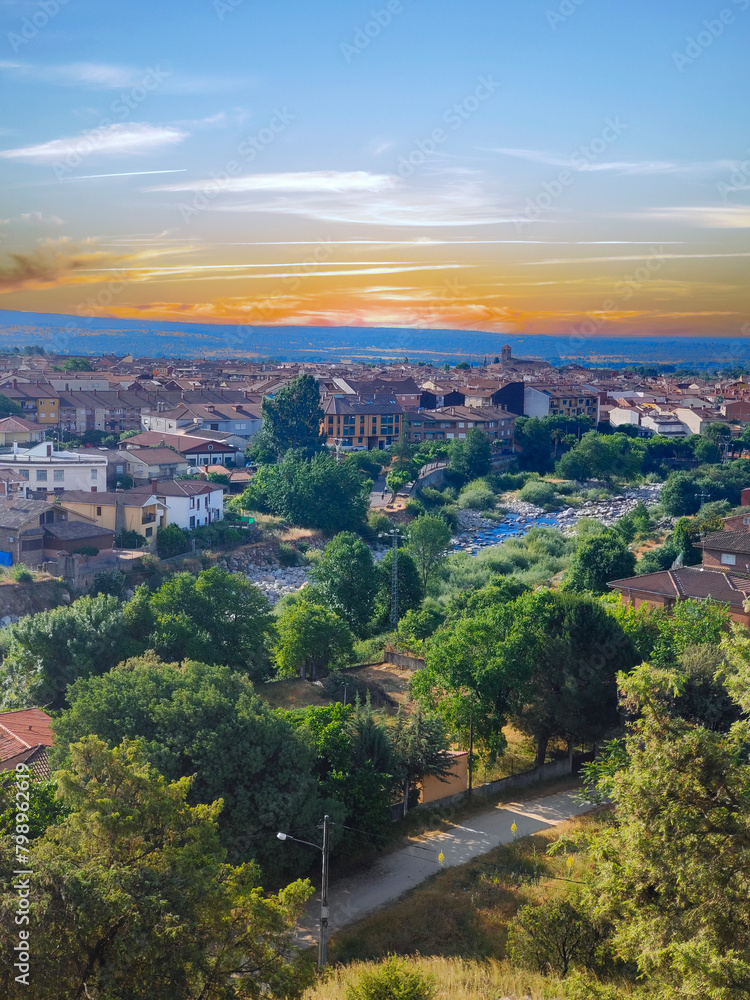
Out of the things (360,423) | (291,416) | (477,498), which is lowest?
(477,498)

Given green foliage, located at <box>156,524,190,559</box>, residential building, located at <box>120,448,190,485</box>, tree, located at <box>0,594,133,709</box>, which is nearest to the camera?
tree, located at <box>0,594,133,709</box>

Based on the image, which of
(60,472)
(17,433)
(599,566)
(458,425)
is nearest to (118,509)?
(60,472)

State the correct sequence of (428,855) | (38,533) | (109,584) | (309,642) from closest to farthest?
(428,855), (309,642), (109,584), (38,533)

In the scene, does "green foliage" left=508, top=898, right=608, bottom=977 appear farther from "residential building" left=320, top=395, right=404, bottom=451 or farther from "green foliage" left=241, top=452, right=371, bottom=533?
"residential building" left=320, top=395, right=404, bottom=451

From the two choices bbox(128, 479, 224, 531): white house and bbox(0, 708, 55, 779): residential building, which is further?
bbox(128, 479, 224, 531): white house

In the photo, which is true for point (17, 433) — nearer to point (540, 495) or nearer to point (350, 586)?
point (350, 586)

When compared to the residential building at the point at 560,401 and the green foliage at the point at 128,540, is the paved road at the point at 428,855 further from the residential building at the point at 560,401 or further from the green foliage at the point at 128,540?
the residential building at the point at 560,401

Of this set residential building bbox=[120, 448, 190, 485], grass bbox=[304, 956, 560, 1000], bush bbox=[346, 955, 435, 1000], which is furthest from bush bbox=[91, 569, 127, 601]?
bush bbox=[346, 955, 435, 1000]

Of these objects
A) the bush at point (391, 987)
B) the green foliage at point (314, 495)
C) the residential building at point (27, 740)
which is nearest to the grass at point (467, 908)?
the bush at point (391, 987)
